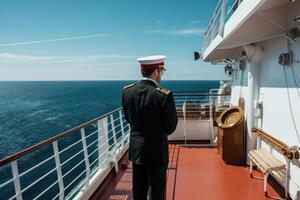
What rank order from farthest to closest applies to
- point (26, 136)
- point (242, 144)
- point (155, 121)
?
point (26, 136) < point (242, 144) < point (155, 121)

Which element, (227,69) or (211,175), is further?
(227,69)

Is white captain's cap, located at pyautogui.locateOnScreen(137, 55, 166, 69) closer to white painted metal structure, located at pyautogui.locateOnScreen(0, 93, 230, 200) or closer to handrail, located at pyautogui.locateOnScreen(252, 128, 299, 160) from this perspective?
white painted metal structure, located at pyautogui.locateOnScreen(0, 93, 230, 200)

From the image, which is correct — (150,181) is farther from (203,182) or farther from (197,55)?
(197,55)

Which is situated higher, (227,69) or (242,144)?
(227,69)

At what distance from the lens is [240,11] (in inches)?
124

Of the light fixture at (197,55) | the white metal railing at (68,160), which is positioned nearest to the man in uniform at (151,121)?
the white metal railing at (68,160)

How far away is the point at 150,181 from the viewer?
6.98ft

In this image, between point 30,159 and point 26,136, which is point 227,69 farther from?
point 26,136

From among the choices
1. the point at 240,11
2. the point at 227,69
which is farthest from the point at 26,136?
the point at 240,11

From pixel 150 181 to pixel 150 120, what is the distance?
464mm

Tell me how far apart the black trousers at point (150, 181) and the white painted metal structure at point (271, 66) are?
1.49 m

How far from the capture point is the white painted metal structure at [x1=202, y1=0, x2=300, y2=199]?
2865mm

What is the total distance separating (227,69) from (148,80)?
5.56 meters

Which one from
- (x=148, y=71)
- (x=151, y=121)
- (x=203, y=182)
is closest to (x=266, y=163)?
(x=203, y=182)
